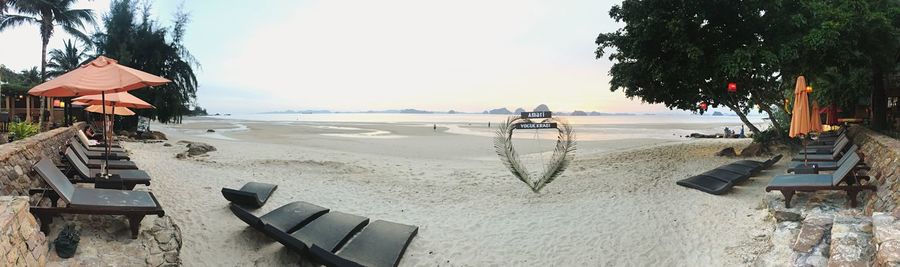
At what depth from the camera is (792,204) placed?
A: 19.3ft

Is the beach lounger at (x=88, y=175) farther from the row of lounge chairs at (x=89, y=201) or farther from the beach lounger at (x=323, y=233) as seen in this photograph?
the beach lounger at (x=323, y=233)

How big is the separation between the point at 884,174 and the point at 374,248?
6.54 m

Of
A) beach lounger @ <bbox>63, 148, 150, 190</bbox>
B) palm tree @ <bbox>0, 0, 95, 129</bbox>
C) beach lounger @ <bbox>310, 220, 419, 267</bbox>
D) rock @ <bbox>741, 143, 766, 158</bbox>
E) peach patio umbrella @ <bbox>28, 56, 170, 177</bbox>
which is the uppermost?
palm tree @ <bbox>0, 0, 95, 129</bbox>

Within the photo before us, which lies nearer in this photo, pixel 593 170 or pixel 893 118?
pixel 593 170

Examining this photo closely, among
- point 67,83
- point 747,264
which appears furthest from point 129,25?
point 747,264

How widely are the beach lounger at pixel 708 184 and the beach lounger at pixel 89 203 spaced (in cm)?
808

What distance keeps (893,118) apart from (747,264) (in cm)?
1465

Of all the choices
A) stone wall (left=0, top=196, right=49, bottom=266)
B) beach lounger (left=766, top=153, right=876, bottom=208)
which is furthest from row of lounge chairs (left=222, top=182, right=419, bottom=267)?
beach lounger (left=766, top=153, right=876, bottom=208)

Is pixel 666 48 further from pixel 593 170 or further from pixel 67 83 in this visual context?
pixel 67 83

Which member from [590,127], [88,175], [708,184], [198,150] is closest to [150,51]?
[198,150]

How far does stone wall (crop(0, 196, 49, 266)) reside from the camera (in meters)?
2.97

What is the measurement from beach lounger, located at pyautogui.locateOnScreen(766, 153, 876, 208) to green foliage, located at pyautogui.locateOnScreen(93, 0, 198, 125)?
1040 inches

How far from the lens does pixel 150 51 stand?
23906 millimetres

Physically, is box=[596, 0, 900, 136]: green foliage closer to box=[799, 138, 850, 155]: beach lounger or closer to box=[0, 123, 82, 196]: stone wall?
box=[799, 138, 850, 155]: beach lounger
